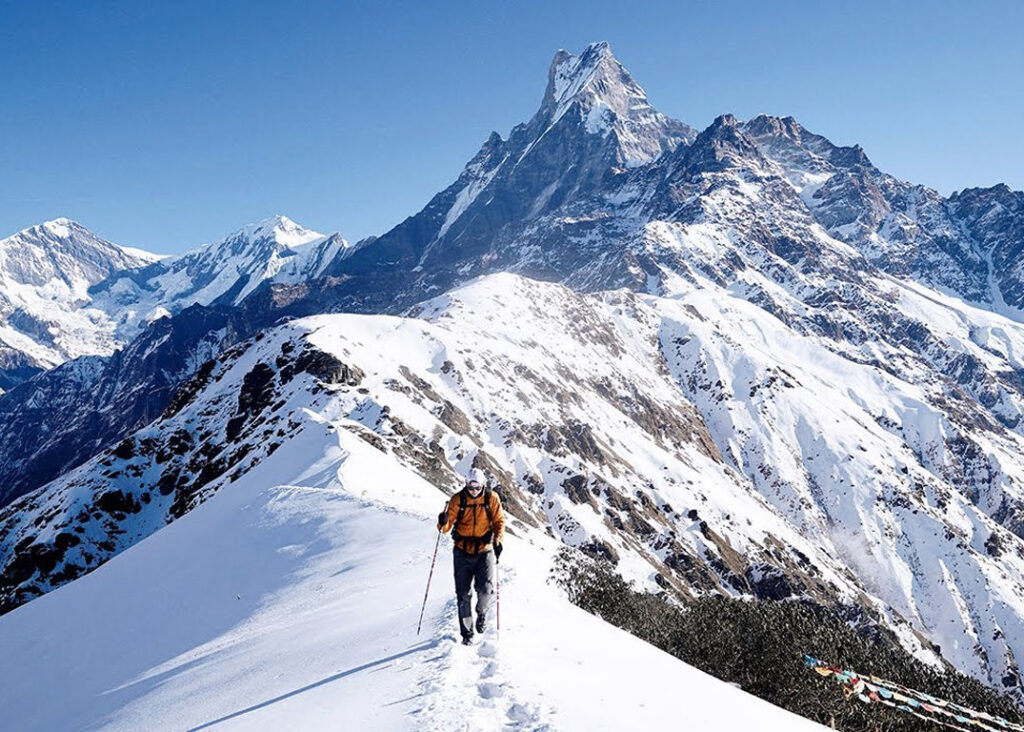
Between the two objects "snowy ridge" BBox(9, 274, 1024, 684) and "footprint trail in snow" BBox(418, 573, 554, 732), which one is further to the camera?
"snowy ridge" BBox(9, 274, 1024, 684)

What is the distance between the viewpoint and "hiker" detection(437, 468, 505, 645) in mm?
12430

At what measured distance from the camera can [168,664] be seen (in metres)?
15.5

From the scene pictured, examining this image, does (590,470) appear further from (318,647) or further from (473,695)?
(473,695)

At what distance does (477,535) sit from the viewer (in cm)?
1267

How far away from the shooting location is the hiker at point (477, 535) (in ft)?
40.8

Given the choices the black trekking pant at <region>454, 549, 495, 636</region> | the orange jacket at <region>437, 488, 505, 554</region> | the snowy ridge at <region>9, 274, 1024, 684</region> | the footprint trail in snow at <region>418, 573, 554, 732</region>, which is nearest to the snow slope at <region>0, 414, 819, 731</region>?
the footprint trail in snow at <region>418, 573, 554, 732</region>

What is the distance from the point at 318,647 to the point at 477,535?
164 inches

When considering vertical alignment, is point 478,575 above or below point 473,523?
below

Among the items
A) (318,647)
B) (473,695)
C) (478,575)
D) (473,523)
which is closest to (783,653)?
(478,575)

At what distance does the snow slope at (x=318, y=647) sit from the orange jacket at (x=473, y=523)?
5.76 feet

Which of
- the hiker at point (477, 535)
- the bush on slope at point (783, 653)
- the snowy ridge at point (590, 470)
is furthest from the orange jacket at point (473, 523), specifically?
the snowy ridge at point (590, 470)

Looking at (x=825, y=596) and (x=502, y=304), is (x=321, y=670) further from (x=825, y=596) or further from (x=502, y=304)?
(x=502, y=304)

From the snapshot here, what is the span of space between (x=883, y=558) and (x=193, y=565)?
175 meters

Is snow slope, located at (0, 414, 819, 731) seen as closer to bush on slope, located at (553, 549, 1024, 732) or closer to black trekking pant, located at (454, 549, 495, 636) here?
black trekking pant, located at (454, 549, 495, 636)
